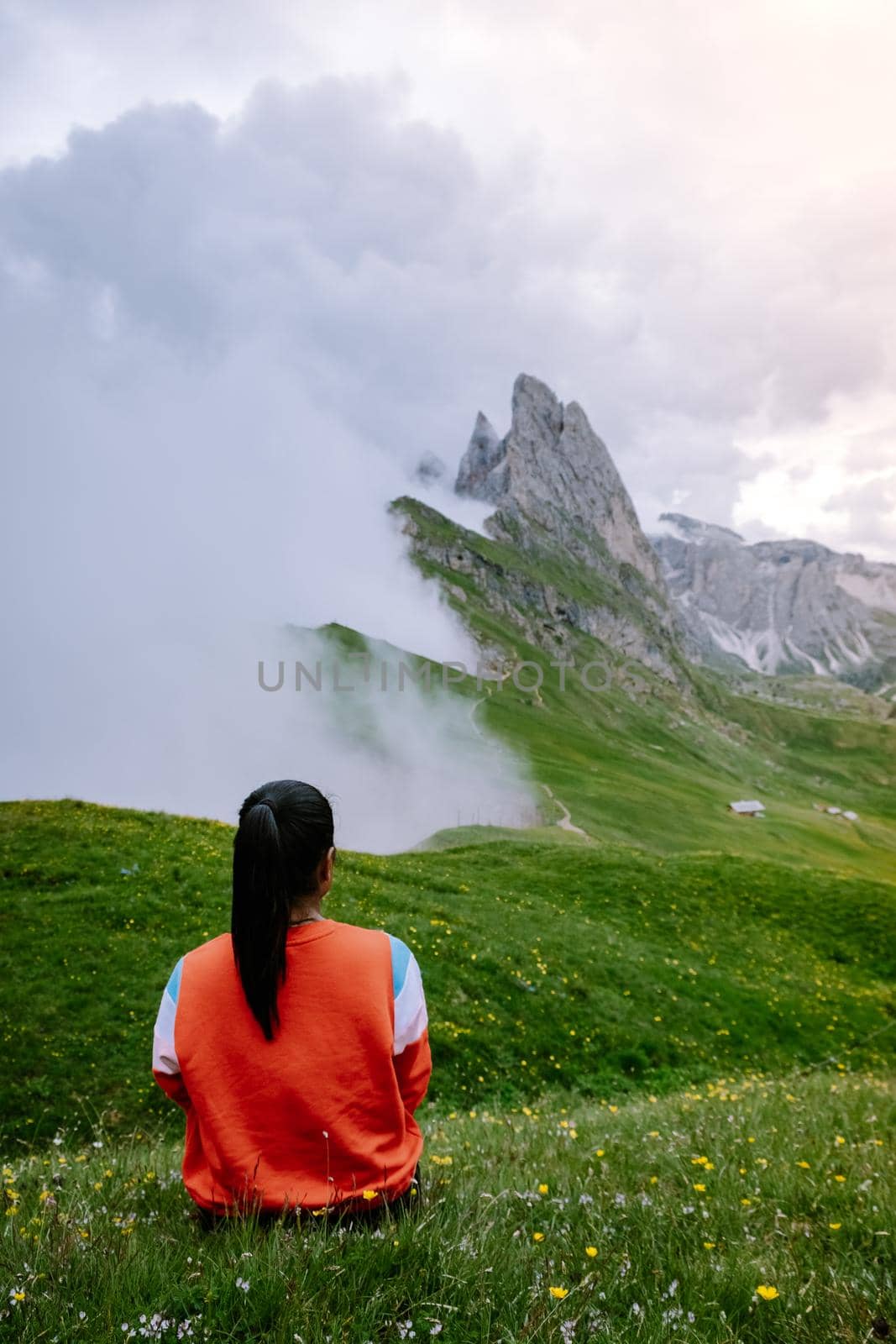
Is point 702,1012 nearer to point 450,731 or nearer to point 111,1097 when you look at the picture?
point 111,1097

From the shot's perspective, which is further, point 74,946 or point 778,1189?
point 74,946

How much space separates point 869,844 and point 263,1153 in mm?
171551

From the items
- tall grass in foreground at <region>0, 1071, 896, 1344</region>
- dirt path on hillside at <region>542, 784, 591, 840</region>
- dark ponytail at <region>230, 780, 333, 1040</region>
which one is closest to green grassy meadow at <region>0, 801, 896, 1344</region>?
tall grass in foreground at <region>0, 1071, 896, 1344</region>

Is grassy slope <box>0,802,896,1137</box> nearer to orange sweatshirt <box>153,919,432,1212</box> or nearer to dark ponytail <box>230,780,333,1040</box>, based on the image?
orange sweatshirt <box>153,919,432,1212</box>

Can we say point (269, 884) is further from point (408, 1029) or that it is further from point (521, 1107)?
point (521, 1107)

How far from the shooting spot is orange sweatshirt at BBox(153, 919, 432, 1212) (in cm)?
414

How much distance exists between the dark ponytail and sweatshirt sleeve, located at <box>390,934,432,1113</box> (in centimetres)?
73

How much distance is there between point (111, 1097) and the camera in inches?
544

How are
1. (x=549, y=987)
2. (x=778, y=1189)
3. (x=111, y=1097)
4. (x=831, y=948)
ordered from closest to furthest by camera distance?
(x=778, y=1189) < (x=111, y=1097) < (x=549, y=987) < (x=831, y=948)

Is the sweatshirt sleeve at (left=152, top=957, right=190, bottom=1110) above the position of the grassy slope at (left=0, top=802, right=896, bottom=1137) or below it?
above

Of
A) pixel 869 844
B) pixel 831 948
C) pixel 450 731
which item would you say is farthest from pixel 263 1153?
pixel 869 844

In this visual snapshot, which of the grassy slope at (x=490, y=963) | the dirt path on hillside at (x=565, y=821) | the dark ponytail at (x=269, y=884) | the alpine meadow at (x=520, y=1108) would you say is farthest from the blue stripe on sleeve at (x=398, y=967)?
the dirt path on hillside at (x=565, y=821)

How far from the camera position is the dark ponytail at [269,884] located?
3982mm

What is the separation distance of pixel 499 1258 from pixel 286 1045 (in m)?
1.65
